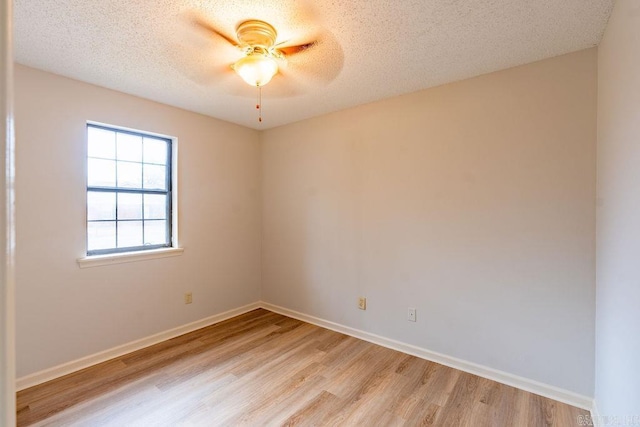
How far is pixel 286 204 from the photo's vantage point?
12.3 ft

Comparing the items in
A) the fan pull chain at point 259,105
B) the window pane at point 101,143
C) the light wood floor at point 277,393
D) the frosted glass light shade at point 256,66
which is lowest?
the light wood floor at point 277,393

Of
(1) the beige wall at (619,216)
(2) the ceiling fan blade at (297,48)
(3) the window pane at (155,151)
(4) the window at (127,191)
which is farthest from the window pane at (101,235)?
(1) the beige wall at (619,216)

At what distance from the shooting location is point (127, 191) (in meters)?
2.83

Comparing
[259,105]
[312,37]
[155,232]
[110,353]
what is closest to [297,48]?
[312,37]

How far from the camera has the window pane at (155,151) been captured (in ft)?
9.84

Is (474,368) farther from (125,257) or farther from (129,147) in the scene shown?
(129,147)

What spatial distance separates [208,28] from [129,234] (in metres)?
2.04

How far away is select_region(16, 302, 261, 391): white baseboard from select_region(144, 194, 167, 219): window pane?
1164 millimetres

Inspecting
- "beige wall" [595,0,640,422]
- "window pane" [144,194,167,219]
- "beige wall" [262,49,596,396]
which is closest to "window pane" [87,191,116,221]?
"window pane" [144,194,167,219]

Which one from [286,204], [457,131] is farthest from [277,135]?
[457,131]

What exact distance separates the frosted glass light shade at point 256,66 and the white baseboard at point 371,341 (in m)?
2.50

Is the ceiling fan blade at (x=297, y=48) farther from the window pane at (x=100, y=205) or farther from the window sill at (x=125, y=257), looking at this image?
the window sill at (x=125, y=257)

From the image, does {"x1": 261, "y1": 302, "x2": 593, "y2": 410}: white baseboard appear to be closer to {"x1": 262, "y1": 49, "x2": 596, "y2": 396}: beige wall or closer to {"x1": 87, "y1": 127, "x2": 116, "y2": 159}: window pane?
{"x1": 262, "y1": 49, "x2": 596, "y2": 396}: beige wall

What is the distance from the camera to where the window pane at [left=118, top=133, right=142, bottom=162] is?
2811 mm
